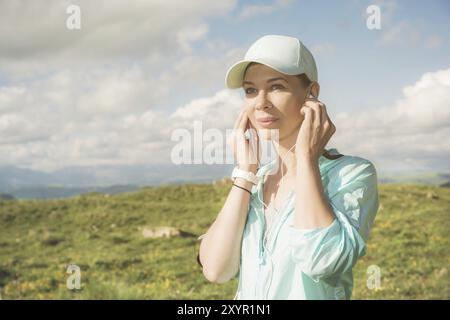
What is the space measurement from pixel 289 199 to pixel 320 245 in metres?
0.38

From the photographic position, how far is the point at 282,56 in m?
2.69

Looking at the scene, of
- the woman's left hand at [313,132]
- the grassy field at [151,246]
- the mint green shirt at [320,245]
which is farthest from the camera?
the grassy field at [151,246]

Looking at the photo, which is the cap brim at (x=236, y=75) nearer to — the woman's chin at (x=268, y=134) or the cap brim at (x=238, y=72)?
the cap brim at (x=238, y=72)

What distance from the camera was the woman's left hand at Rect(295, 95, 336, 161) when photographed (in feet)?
8.41

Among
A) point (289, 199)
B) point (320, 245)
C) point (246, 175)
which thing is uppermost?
point (246, 175)

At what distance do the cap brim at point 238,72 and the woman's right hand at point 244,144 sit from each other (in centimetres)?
18

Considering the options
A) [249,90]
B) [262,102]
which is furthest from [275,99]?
[249,90]

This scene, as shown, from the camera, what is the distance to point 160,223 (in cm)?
1862

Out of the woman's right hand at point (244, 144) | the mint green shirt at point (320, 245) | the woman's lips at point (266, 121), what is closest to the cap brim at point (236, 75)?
the woman's right hand at point (244, 144)

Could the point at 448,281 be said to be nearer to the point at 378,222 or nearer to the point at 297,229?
the point at 378,222

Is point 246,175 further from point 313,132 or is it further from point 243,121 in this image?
point 313,132

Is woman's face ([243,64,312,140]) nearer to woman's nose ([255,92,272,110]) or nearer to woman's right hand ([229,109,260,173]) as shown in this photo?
woman's nose ([255,92,272,110])

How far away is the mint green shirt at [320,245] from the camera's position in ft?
8.07
